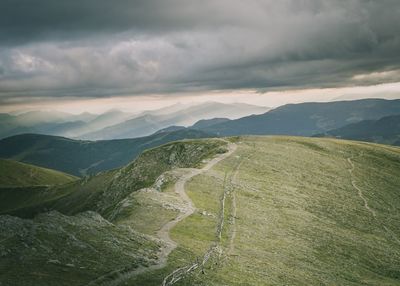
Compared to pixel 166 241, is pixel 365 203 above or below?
below

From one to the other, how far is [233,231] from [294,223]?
15.7 metres

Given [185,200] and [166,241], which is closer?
[166,241]

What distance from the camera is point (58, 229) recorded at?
39781 mm

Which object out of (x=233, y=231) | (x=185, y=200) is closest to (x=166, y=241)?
(x=233, y=231)

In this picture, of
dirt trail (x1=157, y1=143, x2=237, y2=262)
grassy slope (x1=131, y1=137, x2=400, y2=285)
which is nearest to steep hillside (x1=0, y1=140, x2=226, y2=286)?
dirt trail (x1=157, y1=143, x2=237, y2=262)

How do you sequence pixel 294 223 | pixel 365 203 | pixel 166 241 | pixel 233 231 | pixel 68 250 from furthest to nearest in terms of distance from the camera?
pixel 365 203 < pixel 294 223 < pixel 233 231 < pixel 166 241 < pixel 68 250

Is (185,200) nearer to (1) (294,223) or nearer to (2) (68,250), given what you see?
(1) (294,223)

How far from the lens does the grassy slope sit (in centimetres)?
4272

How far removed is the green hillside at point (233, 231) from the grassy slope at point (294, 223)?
0.73ft

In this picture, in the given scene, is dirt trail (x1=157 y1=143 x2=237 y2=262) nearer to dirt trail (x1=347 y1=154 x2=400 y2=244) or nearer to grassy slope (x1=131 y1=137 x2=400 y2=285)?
grassy slope (x1=131 y1=137 x2=400 y2=285)

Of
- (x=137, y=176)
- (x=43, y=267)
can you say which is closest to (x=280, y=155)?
(x=137, y=176)

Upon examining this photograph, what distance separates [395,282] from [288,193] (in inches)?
1358

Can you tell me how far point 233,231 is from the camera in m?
54.5

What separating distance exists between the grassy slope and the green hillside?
8.8 inches
